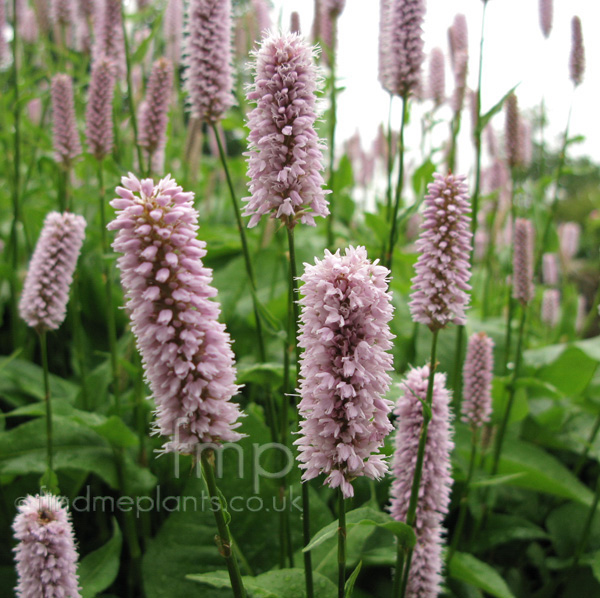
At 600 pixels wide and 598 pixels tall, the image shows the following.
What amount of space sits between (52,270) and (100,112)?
3.25 feet

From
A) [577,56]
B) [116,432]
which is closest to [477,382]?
[116,432]

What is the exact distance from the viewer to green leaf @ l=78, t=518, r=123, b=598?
7.27 ft

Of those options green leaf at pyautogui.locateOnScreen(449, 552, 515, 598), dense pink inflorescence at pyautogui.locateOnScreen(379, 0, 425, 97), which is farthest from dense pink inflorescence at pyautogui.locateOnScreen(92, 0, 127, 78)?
green leaf at pyautogui.locateOnScreen(449, 552, 515, 598)

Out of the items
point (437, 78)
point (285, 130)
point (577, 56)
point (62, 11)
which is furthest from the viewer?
point (437, 78)

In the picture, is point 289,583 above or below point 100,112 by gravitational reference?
below

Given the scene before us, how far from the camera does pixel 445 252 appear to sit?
1850 mm

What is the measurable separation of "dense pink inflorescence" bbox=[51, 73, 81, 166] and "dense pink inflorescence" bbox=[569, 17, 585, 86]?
116 inches

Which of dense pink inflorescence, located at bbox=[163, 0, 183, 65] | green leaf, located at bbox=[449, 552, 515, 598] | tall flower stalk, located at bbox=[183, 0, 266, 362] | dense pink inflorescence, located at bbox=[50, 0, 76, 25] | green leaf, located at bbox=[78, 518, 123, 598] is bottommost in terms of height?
green leaf, located at bbox=[449, 552, 515, 598]

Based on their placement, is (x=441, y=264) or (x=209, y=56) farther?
(x=209, y=56)

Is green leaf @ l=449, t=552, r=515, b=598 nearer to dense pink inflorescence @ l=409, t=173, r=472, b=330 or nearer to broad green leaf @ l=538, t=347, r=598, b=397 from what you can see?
dense pink inflorescence @ l=409, t=173, r=472, b=330

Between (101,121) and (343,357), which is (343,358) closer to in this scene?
(343,357)

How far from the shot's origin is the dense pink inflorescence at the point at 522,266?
2992mm

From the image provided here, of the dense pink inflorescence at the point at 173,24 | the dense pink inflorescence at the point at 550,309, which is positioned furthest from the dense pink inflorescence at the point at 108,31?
the dense pink inflorescence at the point at 550,309

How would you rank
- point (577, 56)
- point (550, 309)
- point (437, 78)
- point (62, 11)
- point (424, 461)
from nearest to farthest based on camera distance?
point (424, 461), point (577, 56), point (62, 11), point (437, 78), point (550, 309)
